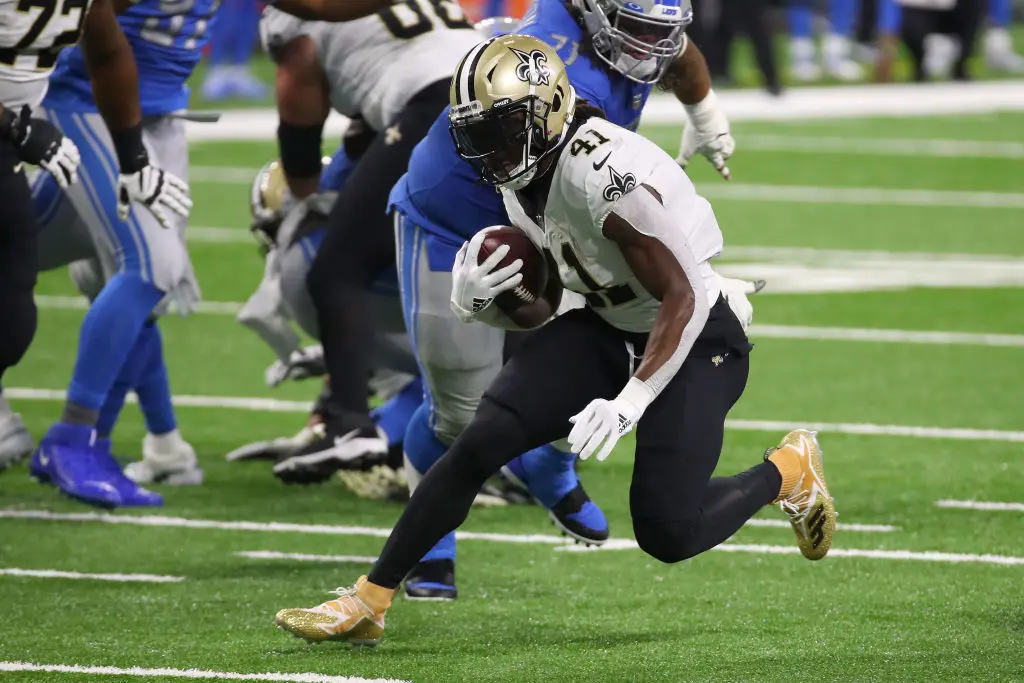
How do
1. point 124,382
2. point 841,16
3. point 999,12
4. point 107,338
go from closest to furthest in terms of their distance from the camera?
point 107,338, point 124,382, point 841,16, point 999,12

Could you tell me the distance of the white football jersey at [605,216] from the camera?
386 centimetres

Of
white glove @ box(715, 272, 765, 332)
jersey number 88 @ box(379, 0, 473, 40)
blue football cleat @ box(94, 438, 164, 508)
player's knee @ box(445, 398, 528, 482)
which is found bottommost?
blue football cleat @ box(94, 438, 164, 508)

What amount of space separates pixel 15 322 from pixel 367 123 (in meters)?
1.45

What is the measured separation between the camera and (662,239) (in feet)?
12.6

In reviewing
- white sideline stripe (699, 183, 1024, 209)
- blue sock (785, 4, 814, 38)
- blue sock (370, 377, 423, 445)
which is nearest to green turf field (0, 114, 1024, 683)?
blue sock (370, 377, 423, 445)

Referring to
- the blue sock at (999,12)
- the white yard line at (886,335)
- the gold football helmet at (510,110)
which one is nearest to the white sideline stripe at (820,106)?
the blue sock at (999,12)

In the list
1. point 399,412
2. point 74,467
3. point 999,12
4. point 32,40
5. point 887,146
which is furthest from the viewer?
point 999,12

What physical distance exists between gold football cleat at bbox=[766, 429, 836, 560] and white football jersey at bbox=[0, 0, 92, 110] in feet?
7.21

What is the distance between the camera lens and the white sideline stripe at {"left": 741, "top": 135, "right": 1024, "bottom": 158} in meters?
13.8

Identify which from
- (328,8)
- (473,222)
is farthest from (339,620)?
(328,8)

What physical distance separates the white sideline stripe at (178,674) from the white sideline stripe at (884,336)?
4.74 meters

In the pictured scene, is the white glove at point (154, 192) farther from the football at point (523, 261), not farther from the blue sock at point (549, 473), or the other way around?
the football at point (523, 261)

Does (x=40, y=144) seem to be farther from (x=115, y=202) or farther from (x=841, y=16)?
(x=841, y=16)

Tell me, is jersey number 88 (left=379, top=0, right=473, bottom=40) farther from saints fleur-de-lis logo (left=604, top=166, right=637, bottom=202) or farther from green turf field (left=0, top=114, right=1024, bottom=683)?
saints fleur-de-lis logo (left=604, top=166, right=637, bottom=202)
